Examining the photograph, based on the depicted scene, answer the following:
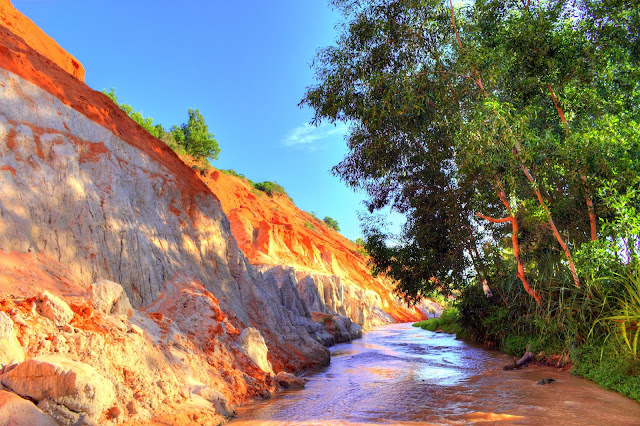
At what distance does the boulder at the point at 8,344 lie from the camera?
4.91 m

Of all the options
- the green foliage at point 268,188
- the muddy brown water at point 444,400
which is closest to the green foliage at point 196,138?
the green foliage at point 268,188

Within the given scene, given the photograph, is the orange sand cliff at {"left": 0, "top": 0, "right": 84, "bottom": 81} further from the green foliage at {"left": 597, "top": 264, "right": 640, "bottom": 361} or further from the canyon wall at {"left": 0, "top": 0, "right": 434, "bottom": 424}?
the green foliage at {"left": 597, "top": 264, "right": 640, "bottom": 361}

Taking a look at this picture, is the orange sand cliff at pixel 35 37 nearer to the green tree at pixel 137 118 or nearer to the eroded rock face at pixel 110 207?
the eroded rock face at pixel 110 207

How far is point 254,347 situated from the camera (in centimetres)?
952

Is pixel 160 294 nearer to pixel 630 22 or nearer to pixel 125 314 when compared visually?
pixel 125 314

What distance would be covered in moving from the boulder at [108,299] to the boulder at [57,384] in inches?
74.9

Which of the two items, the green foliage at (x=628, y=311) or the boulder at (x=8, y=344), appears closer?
the boulder at (x=8, y=344)

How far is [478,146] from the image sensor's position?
9797 millimetres

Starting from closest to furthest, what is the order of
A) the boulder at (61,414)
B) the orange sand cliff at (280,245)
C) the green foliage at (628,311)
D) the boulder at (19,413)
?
the boulder at (19,413) → the boulder at (61,414) → the green foliage at (628,311) → the orange sand cliff at (280,245)

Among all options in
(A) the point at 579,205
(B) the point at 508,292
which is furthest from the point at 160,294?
(B) the point at 508,292

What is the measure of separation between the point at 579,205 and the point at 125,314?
11289 millimetres

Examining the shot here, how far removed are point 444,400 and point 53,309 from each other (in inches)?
270

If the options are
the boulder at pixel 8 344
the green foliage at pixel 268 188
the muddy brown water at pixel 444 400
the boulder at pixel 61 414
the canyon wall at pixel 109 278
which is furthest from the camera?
the green foliage at pixel 268 188

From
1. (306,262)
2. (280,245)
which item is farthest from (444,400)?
(306,262)
